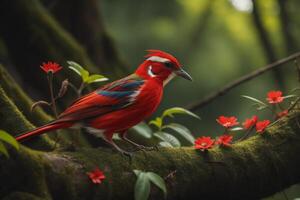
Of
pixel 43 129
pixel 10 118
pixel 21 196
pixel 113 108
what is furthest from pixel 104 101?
pixel 21 196

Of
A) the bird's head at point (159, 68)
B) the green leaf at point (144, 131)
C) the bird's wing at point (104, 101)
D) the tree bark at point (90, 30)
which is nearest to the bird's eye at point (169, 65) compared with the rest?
the bird's head at point (159, 68)

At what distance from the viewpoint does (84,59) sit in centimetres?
665

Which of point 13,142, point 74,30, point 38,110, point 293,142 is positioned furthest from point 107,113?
point 74,30

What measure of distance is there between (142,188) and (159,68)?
1.75 m

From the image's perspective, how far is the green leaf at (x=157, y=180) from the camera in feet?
12.3

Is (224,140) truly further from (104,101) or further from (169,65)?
(169,65)

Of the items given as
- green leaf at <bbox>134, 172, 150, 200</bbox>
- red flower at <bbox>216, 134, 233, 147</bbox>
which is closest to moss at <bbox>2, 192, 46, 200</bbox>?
green leaf at <bbox>134, 172, 150, 200</bbox>

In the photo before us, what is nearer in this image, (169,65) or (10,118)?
(10,118)

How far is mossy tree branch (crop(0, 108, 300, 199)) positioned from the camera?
3480 millimetres

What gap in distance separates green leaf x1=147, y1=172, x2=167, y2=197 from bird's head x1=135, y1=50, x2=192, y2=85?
1.54 m

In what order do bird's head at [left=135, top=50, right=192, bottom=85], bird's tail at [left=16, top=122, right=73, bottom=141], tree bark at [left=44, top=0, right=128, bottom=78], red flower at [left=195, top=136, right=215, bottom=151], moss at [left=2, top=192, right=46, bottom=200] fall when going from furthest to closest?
tree bark at [left=44, top=0, right=128, bottom=78], bird's head at [left=135, top=50, right=192, bottom=85], red flower at [left=195, top=136, right=215, bottom=151], bird's tail at [left=16, top=122, right=73, bottom=141], moss at [left=2, top=192, right=46, bottom=200]

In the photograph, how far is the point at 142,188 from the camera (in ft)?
12.3

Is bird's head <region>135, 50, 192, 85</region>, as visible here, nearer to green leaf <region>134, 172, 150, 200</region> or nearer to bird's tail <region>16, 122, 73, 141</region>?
bird's tail <region>16, 122, 73, 141</region>

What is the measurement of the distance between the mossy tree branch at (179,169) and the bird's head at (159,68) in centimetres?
99
